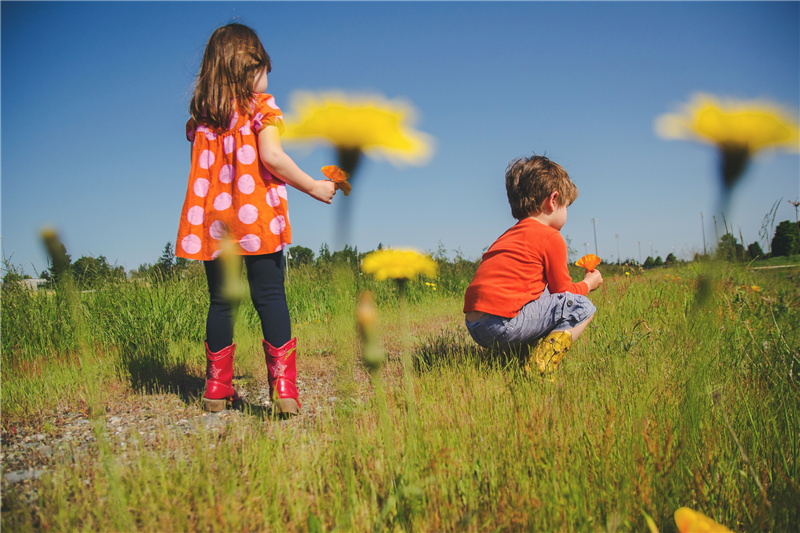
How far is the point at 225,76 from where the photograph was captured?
1.99 m

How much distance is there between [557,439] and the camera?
1396 millimetres

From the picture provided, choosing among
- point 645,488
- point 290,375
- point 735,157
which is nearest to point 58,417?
point 290,375

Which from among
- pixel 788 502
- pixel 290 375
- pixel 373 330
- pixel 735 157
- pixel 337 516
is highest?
pixel 735 157

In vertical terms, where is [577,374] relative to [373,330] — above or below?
below

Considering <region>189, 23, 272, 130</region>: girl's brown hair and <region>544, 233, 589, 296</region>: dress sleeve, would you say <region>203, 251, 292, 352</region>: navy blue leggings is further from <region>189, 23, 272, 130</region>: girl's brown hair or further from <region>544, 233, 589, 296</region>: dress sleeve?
<region>544, 233, 589, 296</region>: dress sleeve

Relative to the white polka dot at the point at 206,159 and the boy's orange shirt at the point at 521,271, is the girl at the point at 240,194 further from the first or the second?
the boy's orange shirt at the point at 521,271

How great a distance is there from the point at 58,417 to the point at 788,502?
2.65 metres

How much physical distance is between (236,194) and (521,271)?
1.51 m

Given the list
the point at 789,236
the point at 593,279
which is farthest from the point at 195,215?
the point at 789,236

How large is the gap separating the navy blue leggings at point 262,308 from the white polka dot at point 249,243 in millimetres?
62

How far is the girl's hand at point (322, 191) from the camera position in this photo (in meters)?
1.90

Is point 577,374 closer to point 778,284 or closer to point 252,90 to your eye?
point 252,90

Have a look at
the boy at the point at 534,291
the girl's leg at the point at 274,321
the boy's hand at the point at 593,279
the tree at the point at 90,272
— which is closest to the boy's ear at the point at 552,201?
the boy at the point at 534,291

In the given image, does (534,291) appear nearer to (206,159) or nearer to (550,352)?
(550,352)
